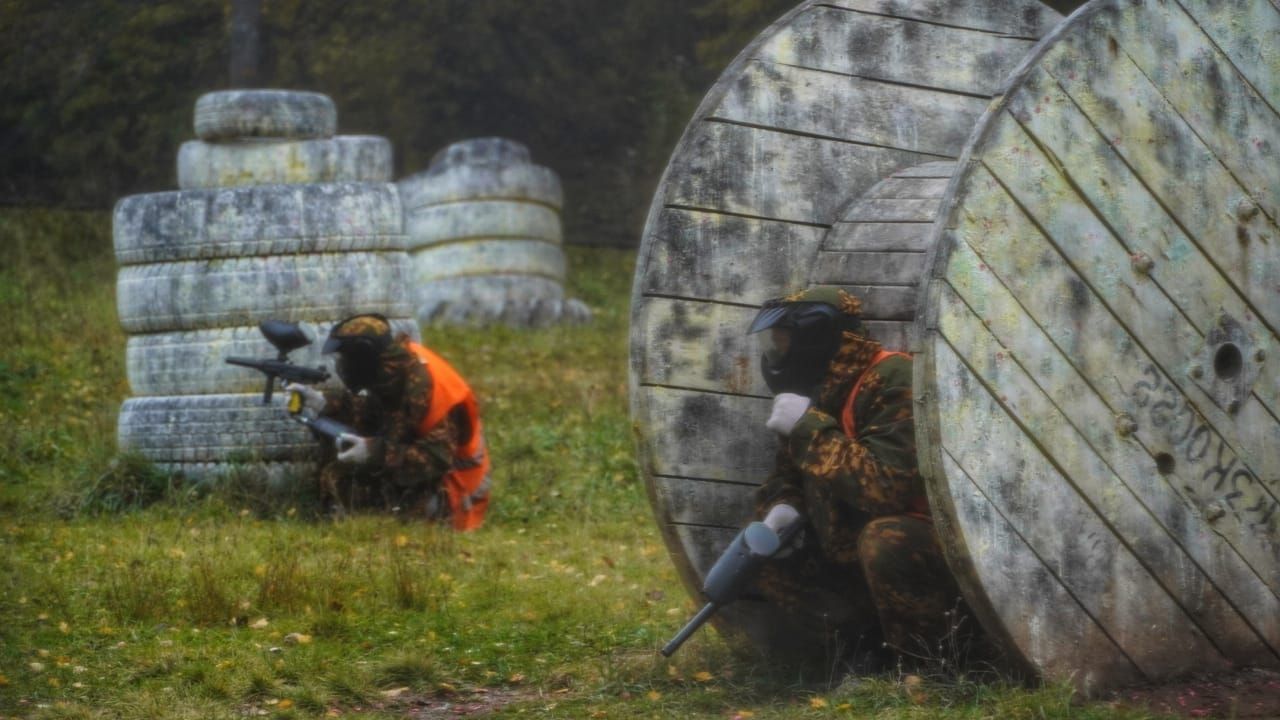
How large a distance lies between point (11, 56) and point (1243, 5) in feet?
54.5

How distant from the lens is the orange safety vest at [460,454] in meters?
7.81

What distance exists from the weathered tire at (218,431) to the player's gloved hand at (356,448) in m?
0.46

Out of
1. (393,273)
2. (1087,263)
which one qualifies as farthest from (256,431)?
(1087,263)

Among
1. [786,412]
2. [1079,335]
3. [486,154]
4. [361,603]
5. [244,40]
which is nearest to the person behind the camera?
[1079,335]

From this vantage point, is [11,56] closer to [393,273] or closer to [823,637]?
[393,273]

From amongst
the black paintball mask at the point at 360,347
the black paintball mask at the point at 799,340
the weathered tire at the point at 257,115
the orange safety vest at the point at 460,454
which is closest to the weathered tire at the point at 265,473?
the black paintball mask at the point at 360,347

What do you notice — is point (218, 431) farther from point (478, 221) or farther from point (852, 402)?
point (478, 221)

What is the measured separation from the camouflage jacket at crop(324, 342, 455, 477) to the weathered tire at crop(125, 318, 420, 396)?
48cm

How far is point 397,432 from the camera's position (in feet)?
25.4

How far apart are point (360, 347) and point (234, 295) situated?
1015 mm

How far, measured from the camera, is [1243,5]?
182 inches

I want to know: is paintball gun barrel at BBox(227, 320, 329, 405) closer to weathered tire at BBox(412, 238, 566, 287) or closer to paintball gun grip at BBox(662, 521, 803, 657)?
paintball gun grip at BBox(662, 521, 803, 657)

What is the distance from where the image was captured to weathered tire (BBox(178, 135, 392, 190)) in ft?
28.6

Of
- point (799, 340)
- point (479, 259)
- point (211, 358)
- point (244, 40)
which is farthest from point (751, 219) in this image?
point (244, 40)
